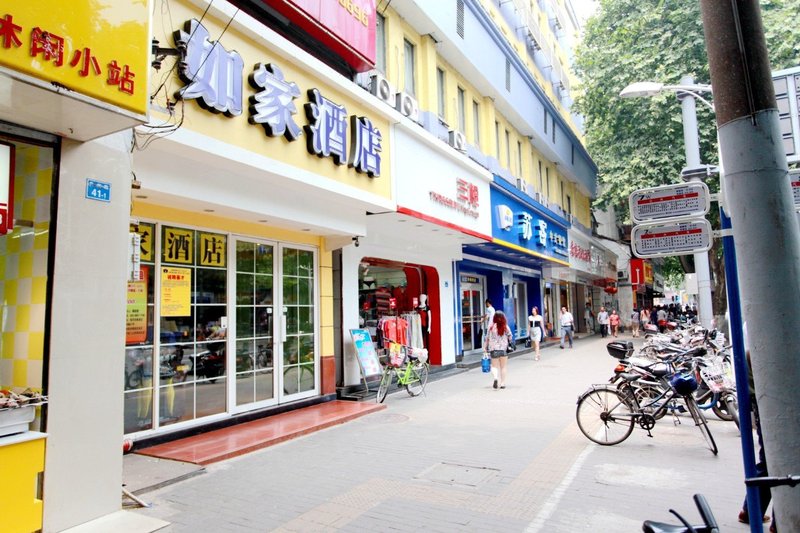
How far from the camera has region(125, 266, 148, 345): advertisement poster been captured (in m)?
6.70

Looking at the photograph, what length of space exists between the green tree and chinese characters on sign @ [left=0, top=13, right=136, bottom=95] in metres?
16.9

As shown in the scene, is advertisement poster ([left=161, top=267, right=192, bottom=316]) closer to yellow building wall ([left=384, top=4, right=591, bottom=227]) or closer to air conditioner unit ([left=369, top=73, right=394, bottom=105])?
air conditioner unit ([left=369, top=73, right=394, bottom=105])

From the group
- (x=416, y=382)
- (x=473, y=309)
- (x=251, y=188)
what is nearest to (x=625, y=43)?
(x=473, y=309)

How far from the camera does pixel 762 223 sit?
300 cm

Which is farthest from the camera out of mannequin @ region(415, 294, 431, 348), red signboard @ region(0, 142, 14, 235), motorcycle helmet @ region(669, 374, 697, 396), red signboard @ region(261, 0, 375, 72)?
mannequin @ region(415, 294, 431, 348)

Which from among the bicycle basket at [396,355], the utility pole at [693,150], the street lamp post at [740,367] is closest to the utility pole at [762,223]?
the street lamp post at [740,367]

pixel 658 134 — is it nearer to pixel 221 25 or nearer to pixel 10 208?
pixel 221 25

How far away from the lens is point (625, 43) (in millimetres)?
18703

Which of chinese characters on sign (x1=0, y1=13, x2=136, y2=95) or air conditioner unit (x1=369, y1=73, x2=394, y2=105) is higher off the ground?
air conditioner unit (x1=369, y1=73, x2=394, y2=105)

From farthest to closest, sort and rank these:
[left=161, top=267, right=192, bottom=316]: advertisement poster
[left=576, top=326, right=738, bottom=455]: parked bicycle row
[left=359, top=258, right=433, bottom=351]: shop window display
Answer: [left=359, top=258, right=433, bottom=351]: shop window display < [left=161, top=267, right=192, bottom=316]: advertisement poster < [left=576, top=326, right=738, bottom=455]: parked bicycle row

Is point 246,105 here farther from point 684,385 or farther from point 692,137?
point 692,137

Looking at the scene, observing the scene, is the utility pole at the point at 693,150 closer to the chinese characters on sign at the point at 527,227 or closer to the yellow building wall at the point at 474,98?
the chinese characters on sign at the point at 527,227

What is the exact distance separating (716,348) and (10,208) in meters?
10.2

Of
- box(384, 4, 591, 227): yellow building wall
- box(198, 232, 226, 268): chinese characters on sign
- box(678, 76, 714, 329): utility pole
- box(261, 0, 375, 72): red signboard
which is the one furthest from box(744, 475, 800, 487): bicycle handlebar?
box(384, 4, 591, 227): yellow building wall
